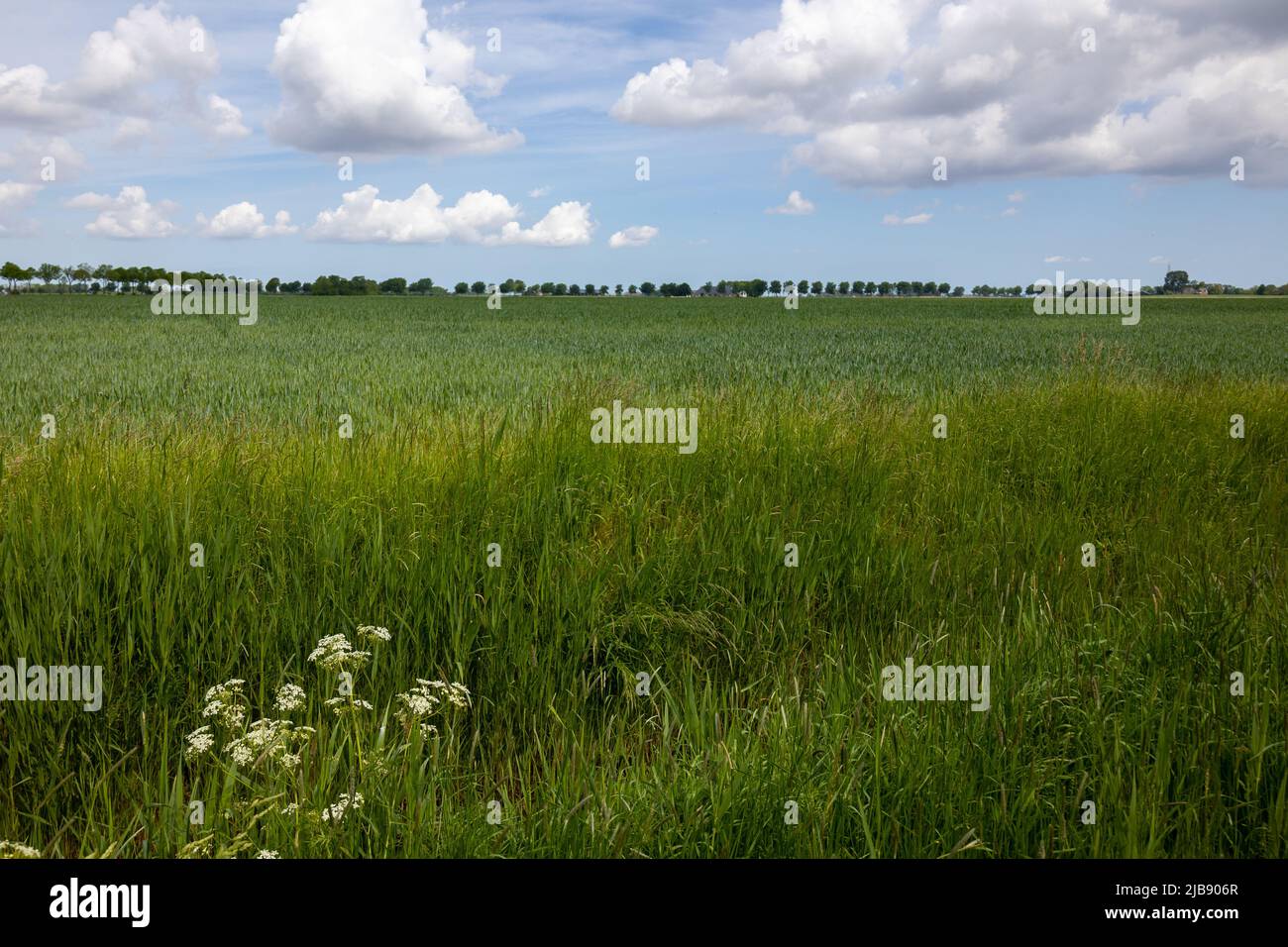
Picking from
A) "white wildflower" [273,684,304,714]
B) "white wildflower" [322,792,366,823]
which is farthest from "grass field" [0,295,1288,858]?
"white wildflower" [273,684,304,714]

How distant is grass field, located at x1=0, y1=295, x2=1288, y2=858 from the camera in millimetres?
2799

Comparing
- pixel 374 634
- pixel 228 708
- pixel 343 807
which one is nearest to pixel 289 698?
pixel 228 708

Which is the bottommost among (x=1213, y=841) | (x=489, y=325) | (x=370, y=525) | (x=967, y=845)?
(x=1213, y=841)

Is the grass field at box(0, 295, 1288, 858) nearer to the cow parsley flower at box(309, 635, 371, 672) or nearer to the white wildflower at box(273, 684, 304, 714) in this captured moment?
the cow parsley flower at box(309, 635, 371, 672)

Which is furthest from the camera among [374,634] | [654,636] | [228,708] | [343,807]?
[654,636]

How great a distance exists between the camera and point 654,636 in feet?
14.4

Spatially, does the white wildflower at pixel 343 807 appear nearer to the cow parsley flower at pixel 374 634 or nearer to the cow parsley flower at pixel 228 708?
the cow parsley flower at pixel 228 708

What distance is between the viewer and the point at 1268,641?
383cm

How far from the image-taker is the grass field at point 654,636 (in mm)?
2799

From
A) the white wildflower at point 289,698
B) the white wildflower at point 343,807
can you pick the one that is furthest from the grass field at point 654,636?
the white wildflower at point 289,698

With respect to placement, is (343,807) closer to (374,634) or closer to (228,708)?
(228,708)
